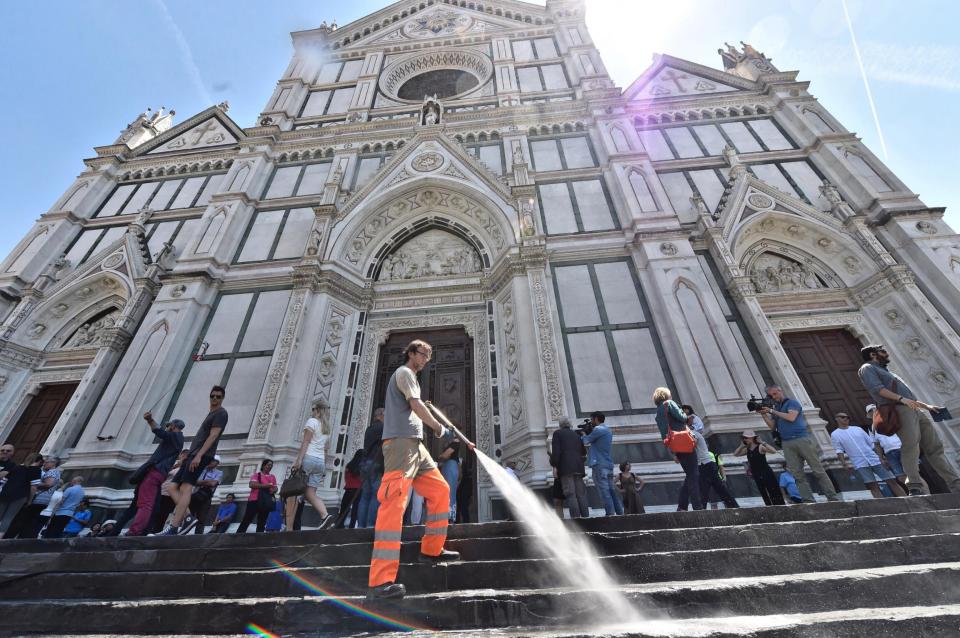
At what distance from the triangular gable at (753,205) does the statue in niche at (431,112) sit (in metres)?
9.95

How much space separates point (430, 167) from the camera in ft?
44.2

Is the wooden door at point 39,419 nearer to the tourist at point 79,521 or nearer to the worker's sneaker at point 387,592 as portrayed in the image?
the tourist at point 79,521

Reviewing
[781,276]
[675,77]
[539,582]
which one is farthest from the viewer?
Result: [675,77]

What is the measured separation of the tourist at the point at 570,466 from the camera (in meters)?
5.78

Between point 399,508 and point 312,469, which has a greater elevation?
point 312,469

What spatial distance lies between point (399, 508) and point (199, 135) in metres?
20.6

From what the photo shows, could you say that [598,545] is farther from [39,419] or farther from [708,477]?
[39,419]

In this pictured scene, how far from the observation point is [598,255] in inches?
434

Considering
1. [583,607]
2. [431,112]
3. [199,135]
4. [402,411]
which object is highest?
[199,135]

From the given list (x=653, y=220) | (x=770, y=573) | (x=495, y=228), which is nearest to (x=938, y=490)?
(x=770, y=573)

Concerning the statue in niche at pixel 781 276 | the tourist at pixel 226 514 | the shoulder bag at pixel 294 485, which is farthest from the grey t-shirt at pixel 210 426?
the statue in niche at pixel 781 276

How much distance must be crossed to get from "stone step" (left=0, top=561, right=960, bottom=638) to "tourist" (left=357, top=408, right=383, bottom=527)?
2.36m

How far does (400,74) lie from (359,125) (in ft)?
18.6

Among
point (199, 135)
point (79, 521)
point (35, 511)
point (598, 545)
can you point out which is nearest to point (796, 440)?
point (598, 545)
